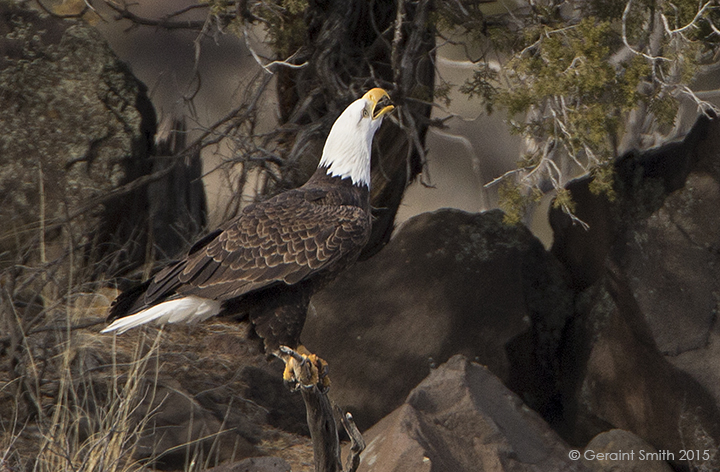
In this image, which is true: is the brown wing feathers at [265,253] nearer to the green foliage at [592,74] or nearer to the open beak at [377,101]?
the open beak at [377,101]

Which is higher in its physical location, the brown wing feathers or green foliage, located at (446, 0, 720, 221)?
green foliage, located at (446, 0, 720, 221)

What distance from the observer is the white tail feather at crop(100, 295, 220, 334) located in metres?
3.28

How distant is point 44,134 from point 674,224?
451 cm

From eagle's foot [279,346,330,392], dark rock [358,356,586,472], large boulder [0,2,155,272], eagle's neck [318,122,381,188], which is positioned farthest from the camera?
large boulder [0,2,155,272]

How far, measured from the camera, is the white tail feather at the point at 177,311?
3277 mm

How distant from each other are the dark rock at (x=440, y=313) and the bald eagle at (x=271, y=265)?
4.93 ft

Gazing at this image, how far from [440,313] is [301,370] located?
6.34ft

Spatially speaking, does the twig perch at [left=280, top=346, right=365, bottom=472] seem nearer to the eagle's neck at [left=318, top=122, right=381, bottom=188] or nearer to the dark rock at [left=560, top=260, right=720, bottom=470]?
the eagle's neck at [left=318, top=122, right=381, bottom=188]

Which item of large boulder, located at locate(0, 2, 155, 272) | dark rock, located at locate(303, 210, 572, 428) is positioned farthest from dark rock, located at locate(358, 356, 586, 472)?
large boulder, located at locate(0, 2, 155, 272)

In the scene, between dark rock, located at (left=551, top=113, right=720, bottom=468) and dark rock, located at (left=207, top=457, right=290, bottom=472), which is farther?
dark rock, located at (left=551, top=113, right=720, bottom=468)

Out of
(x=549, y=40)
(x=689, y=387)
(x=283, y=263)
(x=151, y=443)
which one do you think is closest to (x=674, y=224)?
(x=689, y=387)

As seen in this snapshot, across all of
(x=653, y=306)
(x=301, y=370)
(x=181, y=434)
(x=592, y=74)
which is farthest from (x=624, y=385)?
(x=181, y=434)

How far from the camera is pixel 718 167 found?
458 cm

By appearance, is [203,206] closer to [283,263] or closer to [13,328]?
[13,328]
